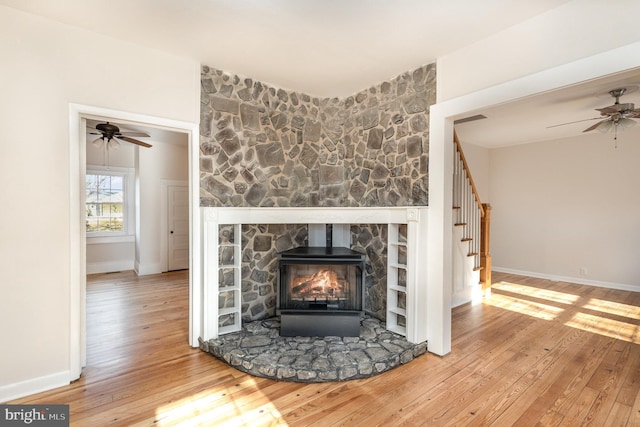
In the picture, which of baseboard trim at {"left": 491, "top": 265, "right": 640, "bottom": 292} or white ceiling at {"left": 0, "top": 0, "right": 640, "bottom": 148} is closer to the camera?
white ceiling at {"left": 0, "top": 0, "right": 640, "bottom": 148}

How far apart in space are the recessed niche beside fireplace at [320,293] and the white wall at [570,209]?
5275 millimetres

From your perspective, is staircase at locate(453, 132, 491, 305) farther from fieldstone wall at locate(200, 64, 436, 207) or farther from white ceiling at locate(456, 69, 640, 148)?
fieldstone wall at locate(200, 64, 436, 207)

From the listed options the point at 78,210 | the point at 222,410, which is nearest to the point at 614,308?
the point at 222,410

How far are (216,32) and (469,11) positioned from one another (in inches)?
79.8

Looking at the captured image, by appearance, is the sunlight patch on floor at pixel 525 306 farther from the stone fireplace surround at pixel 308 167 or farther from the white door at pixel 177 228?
the white door at pixel 177 228

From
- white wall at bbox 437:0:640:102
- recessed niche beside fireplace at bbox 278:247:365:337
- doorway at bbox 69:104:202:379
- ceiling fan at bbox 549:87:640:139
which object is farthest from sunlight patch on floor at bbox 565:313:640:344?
doorway at bbox 69:104:202:379

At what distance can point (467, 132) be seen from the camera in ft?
18.4

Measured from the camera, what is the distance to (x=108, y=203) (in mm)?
6902

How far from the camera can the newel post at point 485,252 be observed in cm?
510

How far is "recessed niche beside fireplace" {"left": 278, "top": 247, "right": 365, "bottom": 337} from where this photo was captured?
3160 mm

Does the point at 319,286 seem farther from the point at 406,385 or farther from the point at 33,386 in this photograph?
the point at 33,386

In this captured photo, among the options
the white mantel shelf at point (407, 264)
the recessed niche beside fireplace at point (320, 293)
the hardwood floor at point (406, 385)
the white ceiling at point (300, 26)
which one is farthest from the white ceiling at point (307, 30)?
the hardwood floor at point (406, 385)

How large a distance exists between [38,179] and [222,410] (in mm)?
2283

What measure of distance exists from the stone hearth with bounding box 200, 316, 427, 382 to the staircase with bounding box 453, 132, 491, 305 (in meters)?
2.06
